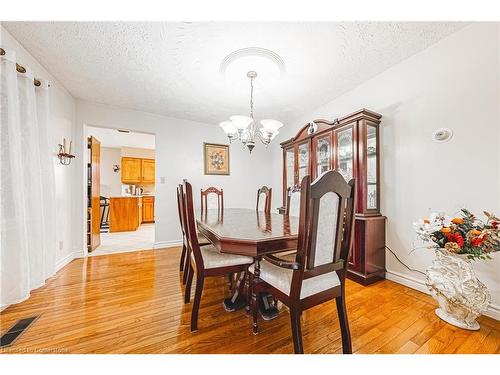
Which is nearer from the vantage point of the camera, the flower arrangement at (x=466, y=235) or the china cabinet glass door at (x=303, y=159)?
the flower arrangement at (x=466, y=235)

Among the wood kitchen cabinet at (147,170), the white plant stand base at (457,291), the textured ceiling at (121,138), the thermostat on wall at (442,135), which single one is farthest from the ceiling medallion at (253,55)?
the wood kitchen cabinet at (147,170)

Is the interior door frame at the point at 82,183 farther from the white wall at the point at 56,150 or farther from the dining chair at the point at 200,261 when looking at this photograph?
the dining chair at the point at 200,261

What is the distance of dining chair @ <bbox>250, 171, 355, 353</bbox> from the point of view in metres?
0.98

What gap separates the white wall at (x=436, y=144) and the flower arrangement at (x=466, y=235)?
33 centimetres

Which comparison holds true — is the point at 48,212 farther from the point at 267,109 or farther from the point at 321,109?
the point at 321,109

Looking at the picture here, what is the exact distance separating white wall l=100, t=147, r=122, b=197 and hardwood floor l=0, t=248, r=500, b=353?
4.92 meters

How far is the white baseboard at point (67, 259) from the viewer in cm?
250

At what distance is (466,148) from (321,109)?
1937mm

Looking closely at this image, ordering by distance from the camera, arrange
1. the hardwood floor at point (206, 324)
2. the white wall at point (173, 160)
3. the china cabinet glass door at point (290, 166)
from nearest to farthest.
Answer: the hardwood floor at point (206, 324)
the white wall at point (173, 160)
the china cabinet glass door at point (290, 166)

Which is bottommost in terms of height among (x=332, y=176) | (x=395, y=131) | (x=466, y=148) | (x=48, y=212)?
(x=48, y=212)

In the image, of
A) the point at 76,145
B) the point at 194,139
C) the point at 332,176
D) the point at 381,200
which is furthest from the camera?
the point at 194,139

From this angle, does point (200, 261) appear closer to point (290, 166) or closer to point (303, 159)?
point (303, 159)
